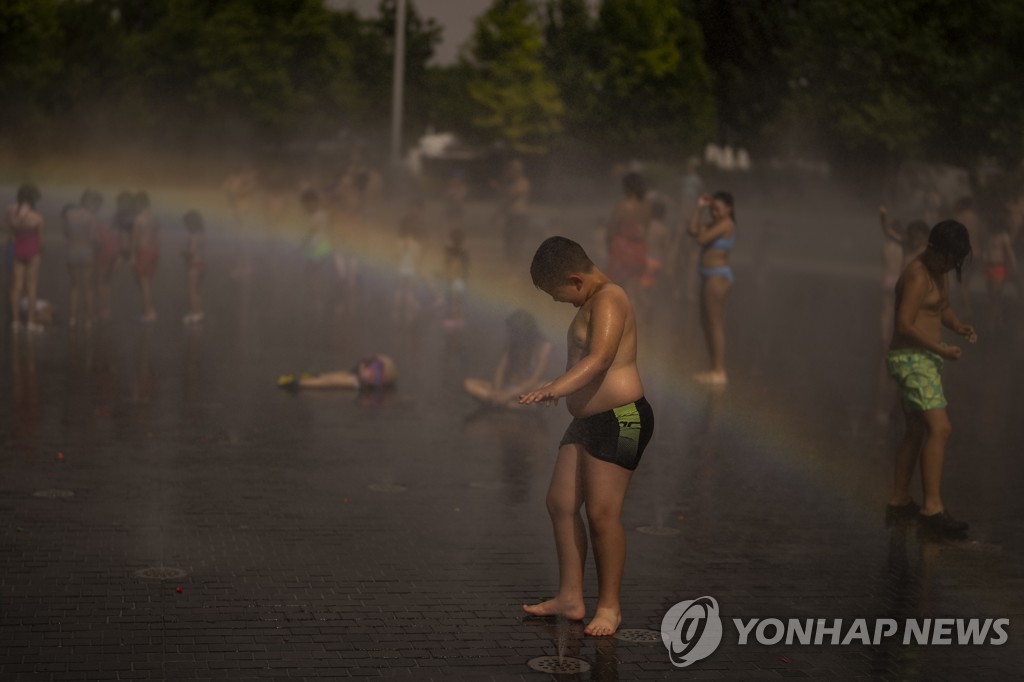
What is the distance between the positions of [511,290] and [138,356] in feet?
38.8

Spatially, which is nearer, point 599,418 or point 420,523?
point 599,418

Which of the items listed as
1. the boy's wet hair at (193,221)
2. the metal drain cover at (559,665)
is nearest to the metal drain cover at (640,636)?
the metal drain cover at (559,665)

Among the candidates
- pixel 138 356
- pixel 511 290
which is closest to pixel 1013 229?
pixel 511 290

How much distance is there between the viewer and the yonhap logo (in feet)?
21.3

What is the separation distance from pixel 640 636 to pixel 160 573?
2408 millimetres

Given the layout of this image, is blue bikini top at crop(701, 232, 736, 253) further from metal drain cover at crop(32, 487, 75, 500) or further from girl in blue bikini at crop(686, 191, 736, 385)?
metal drain cover at crop(32, 487, 75, 500)

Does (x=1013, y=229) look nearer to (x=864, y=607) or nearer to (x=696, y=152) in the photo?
(x=864, y=607)

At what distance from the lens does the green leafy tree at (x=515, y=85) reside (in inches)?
2630

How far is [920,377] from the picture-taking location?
9172mm

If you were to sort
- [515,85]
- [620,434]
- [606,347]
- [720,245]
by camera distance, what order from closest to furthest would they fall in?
[606,347], [620,434], [720,245], [515,85]

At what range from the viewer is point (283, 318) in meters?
21.0

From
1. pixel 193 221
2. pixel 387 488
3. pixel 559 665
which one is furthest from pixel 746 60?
pixel 559 665

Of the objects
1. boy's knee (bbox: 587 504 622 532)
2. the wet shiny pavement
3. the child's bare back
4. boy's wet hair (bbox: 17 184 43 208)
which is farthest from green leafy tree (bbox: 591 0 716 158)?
boy's knee (bbox: 587 504 622 532)

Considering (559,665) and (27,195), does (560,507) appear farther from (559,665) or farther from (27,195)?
(27,195)
